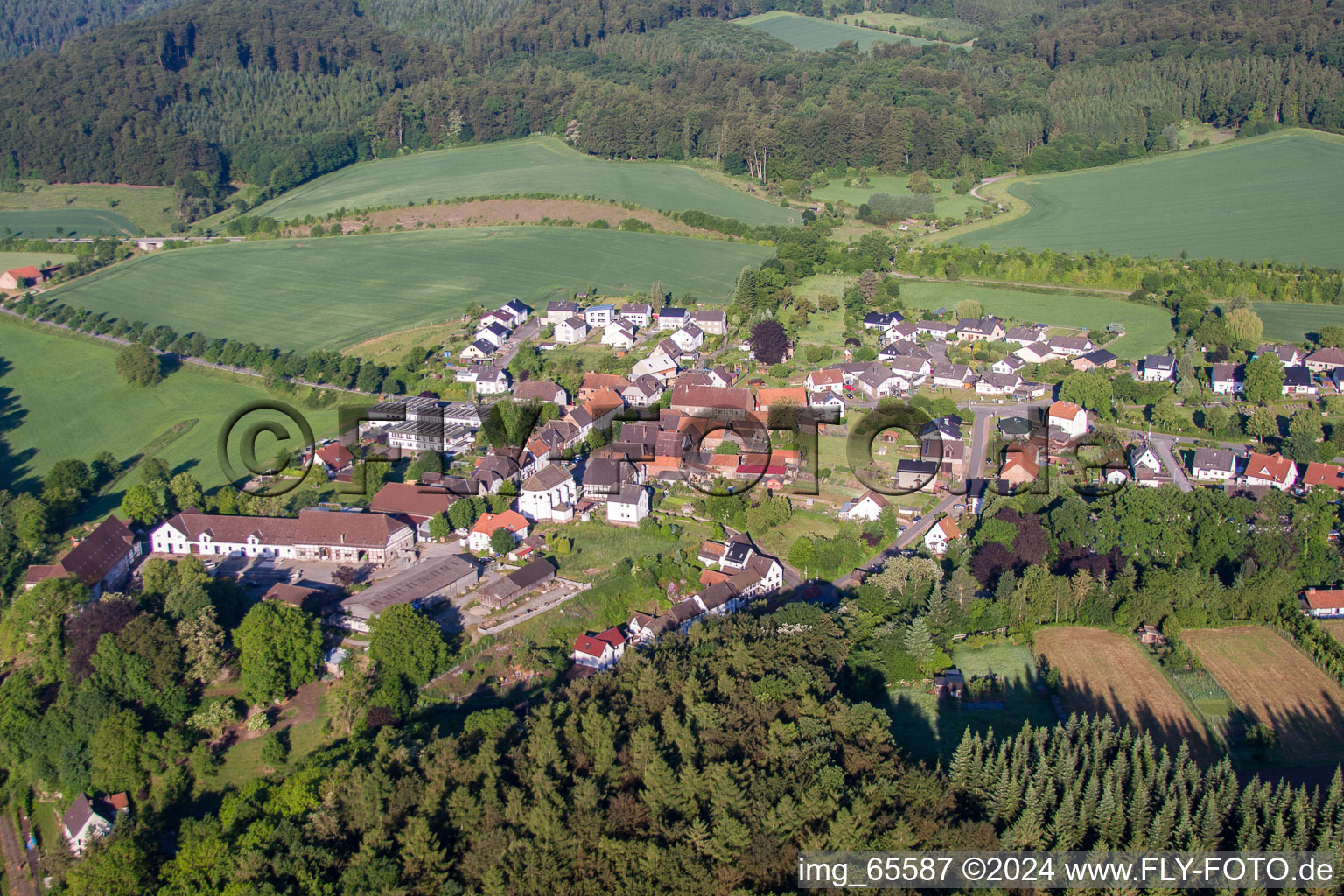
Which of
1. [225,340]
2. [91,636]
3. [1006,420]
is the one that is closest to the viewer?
[91,636]

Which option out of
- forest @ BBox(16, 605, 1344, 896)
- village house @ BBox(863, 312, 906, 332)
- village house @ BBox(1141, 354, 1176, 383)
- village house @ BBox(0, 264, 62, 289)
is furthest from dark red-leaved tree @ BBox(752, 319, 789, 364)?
village house @ BBox(0, 264, 62, 289)

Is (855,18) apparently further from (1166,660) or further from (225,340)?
(1166,660)

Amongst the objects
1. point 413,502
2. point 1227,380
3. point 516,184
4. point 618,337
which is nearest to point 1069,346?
point 1227,380

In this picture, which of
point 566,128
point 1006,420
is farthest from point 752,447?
point 566,128

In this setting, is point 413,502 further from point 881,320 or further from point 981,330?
point 981,330

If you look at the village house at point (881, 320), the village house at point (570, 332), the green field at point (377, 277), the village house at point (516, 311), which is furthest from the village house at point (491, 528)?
the village house at point (881, 320)

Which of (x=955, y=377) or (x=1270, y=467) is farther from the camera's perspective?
(x=955, y=377)

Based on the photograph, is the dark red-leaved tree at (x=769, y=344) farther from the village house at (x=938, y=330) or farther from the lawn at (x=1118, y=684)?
the lawn at (x=1118, y=684)
